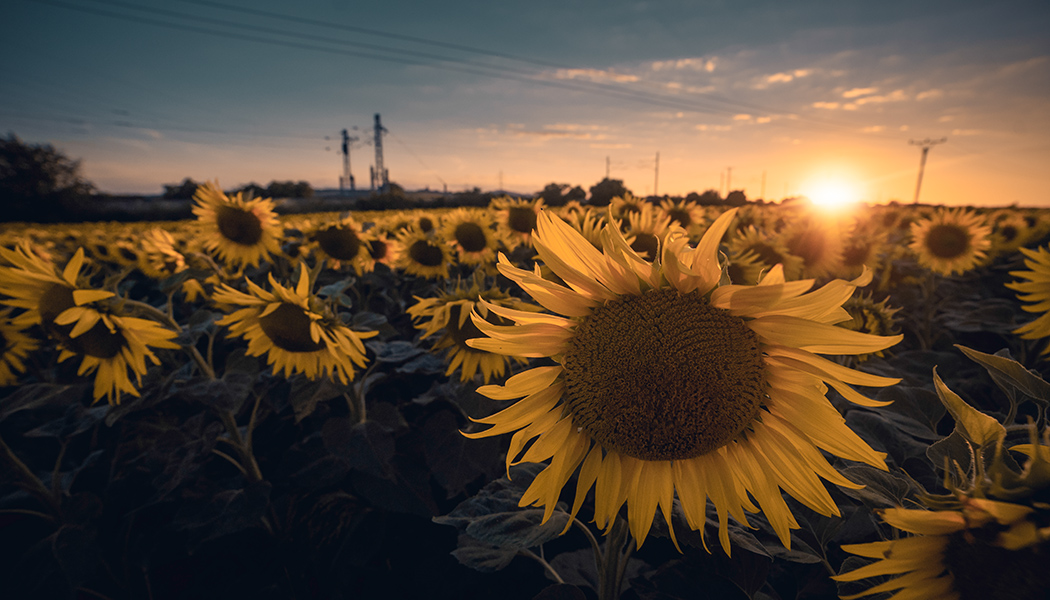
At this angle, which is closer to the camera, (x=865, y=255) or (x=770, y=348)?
(x=770, y=348)

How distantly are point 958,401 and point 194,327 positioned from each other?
2.97m

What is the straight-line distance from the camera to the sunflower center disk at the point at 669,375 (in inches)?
35.3

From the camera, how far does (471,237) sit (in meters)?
4.68

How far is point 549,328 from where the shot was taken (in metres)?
1.00

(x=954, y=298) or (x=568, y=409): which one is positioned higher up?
(x=568, y=409)

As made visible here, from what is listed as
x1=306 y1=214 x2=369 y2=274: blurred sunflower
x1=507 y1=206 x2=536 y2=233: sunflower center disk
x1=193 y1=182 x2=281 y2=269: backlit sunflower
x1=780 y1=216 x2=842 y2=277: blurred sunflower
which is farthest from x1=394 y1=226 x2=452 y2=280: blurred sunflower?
x1=780 y1=216 x2=842 y2=277: blurred sunflower

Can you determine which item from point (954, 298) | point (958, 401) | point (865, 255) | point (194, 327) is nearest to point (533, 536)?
point (958, 401)

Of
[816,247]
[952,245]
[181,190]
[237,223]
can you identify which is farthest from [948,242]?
[181,190]

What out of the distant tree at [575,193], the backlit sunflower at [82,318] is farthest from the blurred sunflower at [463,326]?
the distant tree at [575,193]

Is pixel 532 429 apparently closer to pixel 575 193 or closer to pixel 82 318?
pixel 82 318

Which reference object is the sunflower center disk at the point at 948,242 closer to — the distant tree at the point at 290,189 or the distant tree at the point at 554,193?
the distant tree at the point at 554,193

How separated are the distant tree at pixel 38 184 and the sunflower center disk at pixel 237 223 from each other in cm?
3650

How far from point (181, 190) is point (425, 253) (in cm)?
4547

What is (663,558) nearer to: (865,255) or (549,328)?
(549,328)
